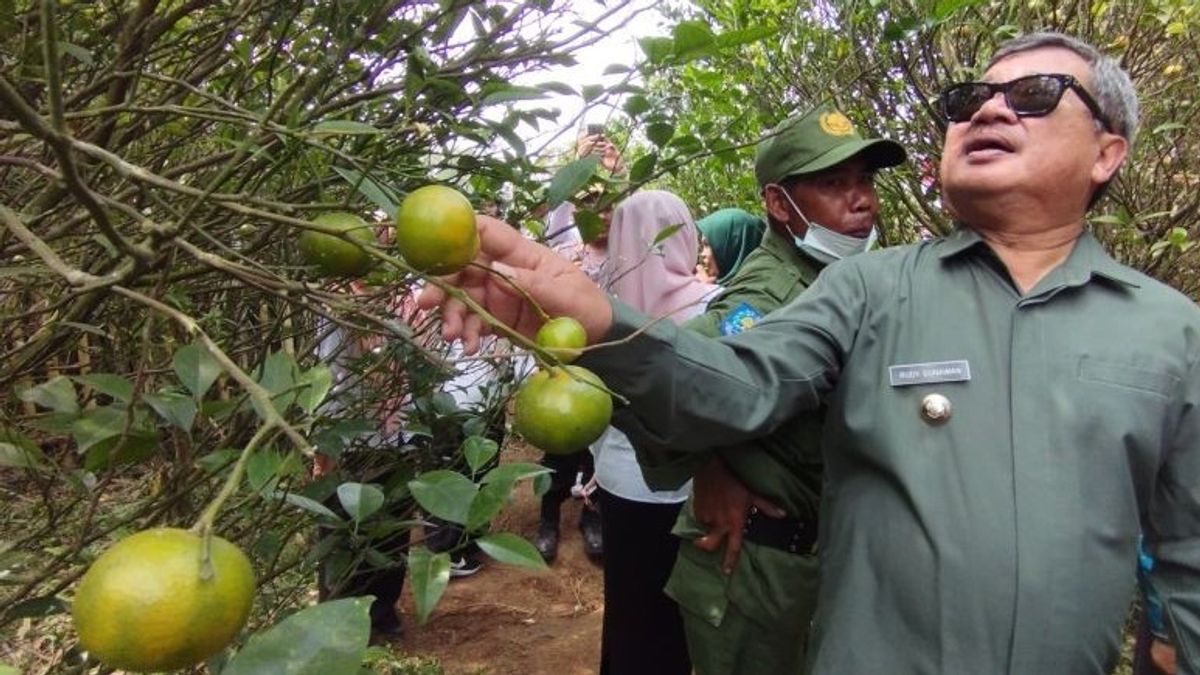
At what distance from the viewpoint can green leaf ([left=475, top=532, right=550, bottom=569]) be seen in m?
0.90

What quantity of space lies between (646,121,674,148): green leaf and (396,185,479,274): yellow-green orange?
831mm

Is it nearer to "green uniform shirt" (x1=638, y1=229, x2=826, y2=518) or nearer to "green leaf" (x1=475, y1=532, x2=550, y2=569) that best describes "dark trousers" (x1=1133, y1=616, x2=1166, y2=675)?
"green uniform shirt" (x1=638, y1=229, x2=826, y2=518)

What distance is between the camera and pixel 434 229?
0.80 meters

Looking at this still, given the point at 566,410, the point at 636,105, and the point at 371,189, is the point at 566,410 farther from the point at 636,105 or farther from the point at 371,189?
the point at 636,105

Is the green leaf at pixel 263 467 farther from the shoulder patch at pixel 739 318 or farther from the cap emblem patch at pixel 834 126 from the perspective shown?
the cap emblem patch at pixel 834 126

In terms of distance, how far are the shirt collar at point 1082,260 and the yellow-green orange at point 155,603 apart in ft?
4.27

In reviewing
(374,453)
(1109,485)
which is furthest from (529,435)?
(374,453)

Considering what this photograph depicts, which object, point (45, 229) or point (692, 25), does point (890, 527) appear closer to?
point (692, 25)

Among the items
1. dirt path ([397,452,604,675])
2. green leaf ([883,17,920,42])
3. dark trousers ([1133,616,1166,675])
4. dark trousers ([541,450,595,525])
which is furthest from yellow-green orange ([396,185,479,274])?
dark trousers ([541,450,595,525])

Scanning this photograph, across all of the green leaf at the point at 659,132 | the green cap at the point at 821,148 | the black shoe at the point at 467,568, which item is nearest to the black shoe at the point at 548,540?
the black shoe at the point at 467,568

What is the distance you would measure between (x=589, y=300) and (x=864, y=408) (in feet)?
1.73

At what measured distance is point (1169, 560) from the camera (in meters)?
1.36

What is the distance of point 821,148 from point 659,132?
28.8 inches

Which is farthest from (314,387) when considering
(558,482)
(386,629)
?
(558,482)
